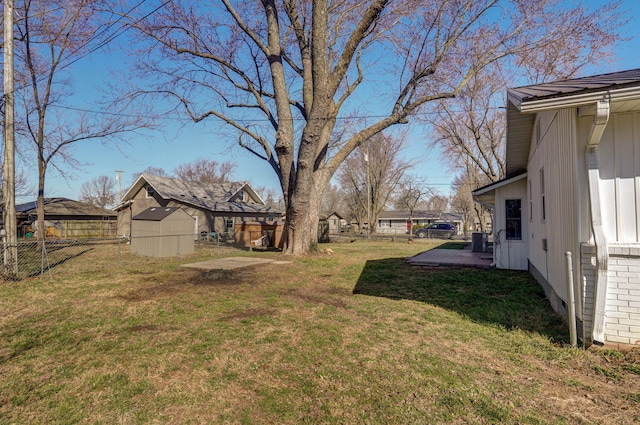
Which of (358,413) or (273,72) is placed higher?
(273,72)

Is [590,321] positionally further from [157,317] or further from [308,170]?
[308,170]

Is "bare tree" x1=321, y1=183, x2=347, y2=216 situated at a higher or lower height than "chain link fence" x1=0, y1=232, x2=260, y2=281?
higher

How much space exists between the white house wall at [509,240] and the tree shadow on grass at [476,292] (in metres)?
0.53

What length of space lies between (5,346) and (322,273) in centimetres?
678

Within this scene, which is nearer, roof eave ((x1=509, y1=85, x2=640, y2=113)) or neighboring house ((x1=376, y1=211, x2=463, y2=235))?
roof eave ((x1=509, y1=85, x2=640, y2=113))

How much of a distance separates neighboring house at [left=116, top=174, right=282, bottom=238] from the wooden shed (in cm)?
664

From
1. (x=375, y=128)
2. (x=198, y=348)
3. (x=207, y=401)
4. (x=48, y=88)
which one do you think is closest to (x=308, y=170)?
(x=375, y=128)

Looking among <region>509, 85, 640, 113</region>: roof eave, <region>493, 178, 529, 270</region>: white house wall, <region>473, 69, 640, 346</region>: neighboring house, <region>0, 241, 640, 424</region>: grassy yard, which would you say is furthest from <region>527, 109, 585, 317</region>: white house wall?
<region>493, 178, 529, 270</region>: white house wall

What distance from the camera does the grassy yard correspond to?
274 cm

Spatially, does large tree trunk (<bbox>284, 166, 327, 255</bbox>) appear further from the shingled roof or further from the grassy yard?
the shingled roof

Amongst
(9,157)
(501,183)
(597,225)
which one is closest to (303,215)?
(501,183)

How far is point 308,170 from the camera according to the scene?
1206 cm

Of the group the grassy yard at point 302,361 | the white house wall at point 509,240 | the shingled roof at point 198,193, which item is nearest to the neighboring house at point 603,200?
the grassy yard at point 302,361

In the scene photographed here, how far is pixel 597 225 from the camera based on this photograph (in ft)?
12.2
